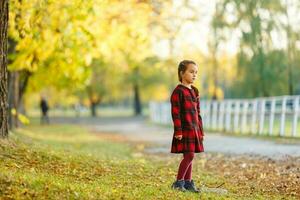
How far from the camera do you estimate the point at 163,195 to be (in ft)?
26.6

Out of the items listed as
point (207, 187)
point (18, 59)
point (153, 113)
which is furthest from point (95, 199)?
point (153, 113)

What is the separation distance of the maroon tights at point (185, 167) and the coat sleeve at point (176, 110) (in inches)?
17.5

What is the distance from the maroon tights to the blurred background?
5491mm

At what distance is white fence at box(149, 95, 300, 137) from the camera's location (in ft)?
67.8

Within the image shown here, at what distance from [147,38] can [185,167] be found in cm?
989

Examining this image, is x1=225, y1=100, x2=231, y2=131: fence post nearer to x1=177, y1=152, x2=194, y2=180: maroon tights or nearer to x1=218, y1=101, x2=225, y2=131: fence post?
x1=218, y1=101, x2=225, y2=131: fence post

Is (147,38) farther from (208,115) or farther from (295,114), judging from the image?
(208,115)

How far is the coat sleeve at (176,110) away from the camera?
8.23 m

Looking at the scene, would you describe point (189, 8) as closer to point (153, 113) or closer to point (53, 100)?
point (153, 113)

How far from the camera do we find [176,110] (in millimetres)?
8281

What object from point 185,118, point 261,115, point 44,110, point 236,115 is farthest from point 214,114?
point 185,118

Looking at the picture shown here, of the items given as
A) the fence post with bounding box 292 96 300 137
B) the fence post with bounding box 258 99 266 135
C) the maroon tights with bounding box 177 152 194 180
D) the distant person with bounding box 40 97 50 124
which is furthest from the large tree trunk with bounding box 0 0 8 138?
the distant person with bounding box 40 97 50 124

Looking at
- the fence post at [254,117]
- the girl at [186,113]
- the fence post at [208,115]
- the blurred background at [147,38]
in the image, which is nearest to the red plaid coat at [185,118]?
the girl at [186,113]

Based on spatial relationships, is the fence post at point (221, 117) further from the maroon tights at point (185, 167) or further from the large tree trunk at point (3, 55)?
the maroon tights at point (185, 167)
